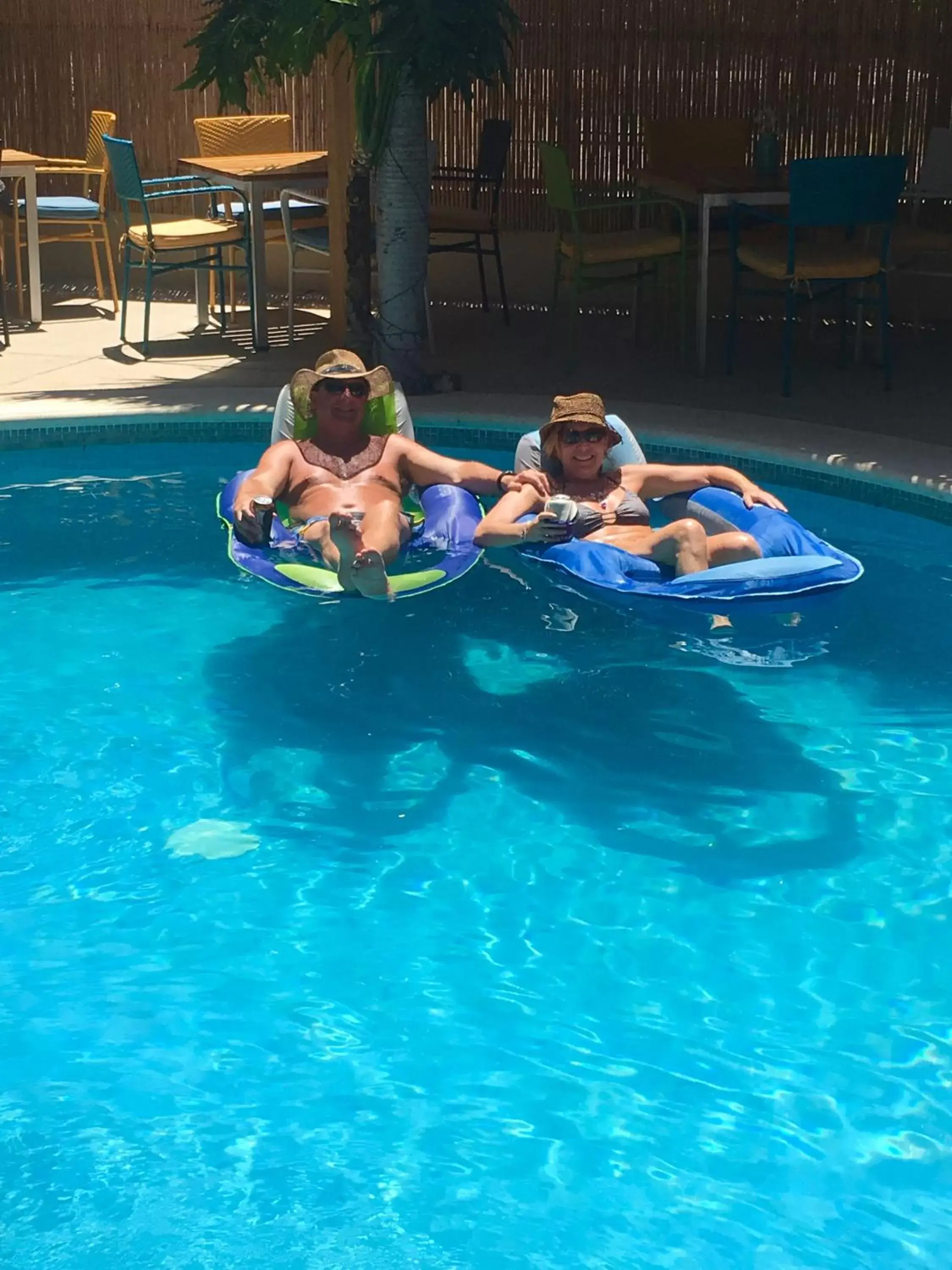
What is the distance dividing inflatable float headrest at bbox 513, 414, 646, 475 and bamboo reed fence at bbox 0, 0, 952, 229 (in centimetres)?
426

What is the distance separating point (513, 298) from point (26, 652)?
5821mm

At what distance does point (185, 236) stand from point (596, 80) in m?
3.15

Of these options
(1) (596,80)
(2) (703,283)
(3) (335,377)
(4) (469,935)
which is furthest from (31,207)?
(4) (469,935)

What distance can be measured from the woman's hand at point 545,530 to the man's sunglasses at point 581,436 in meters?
0.79

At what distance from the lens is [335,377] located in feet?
18.8

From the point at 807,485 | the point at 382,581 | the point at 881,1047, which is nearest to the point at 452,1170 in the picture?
the point at 881,1047

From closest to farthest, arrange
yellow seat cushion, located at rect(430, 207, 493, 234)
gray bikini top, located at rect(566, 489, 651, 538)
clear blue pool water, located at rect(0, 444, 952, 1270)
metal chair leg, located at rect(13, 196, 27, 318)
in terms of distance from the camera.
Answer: clear blue pool water, located at rect(0, 444, 952, 1270)
gray bikini top, located at rect(566, 489, 651, 538)
yellow seat cushion, located at rect(430, 207, 493, 234)
metal chair leg, located at rect(13, 196, 27, 318)

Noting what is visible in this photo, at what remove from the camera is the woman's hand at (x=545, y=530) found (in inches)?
185

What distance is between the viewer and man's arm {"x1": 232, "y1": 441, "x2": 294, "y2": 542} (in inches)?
197

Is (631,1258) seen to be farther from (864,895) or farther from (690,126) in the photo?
(690,126)

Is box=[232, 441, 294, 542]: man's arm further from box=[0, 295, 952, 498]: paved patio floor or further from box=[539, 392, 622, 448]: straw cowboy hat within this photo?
box=[0, 295, 952, 498]: paved patio floor

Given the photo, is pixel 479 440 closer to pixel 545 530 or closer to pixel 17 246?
pixel 545 530

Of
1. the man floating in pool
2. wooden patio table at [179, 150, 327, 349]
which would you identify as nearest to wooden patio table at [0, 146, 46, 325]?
wooden patio table at [179, 150, 327, 349]

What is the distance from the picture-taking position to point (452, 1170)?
3.13 m
